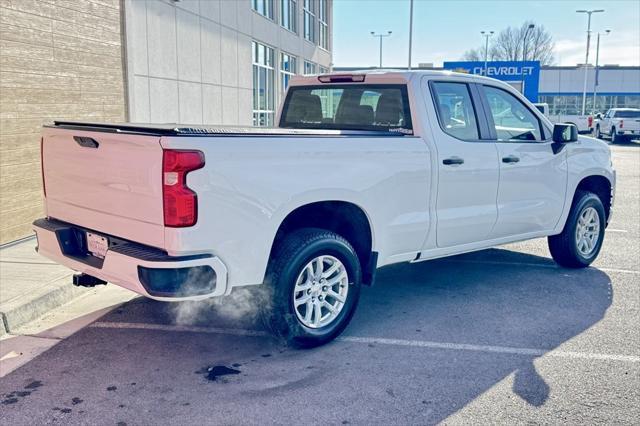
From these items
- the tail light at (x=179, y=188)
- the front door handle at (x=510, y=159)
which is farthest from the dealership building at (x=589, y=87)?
the tail light at (x=179, y=188)

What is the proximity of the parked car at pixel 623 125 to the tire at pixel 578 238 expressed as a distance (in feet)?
90.0

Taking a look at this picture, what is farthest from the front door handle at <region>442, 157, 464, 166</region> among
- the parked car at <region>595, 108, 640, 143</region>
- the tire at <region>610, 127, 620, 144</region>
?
the tire at <region>610, 127, 620, 144</region>

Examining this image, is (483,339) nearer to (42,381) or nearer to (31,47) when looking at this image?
(42,381)

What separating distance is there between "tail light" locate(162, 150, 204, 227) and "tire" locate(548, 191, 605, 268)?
4.54m

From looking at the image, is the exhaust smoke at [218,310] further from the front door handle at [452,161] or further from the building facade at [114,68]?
the building facade at [114,68]

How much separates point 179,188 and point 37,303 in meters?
2.36

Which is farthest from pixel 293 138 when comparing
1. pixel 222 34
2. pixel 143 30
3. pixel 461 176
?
pixel 222 34

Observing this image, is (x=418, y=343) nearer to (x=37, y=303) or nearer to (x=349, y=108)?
(x=349, y=108)

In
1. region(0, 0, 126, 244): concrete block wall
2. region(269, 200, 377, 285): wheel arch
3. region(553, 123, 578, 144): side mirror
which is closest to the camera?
region(269, 200, 377, 285): wheel arch

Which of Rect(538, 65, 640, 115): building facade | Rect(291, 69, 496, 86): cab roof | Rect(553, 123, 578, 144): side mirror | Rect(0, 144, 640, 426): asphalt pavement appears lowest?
Rect(0, 144, 640, 426): asphalt pavement

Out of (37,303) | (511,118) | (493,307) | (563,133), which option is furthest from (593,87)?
(37,303)

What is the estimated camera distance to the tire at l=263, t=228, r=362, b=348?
4.35 meters

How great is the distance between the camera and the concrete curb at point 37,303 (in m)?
4.97

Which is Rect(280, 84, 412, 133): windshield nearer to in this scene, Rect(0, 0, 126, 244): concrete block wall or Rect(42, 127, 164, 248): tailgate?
Rect(42, 127, 164, 248): tailgate
